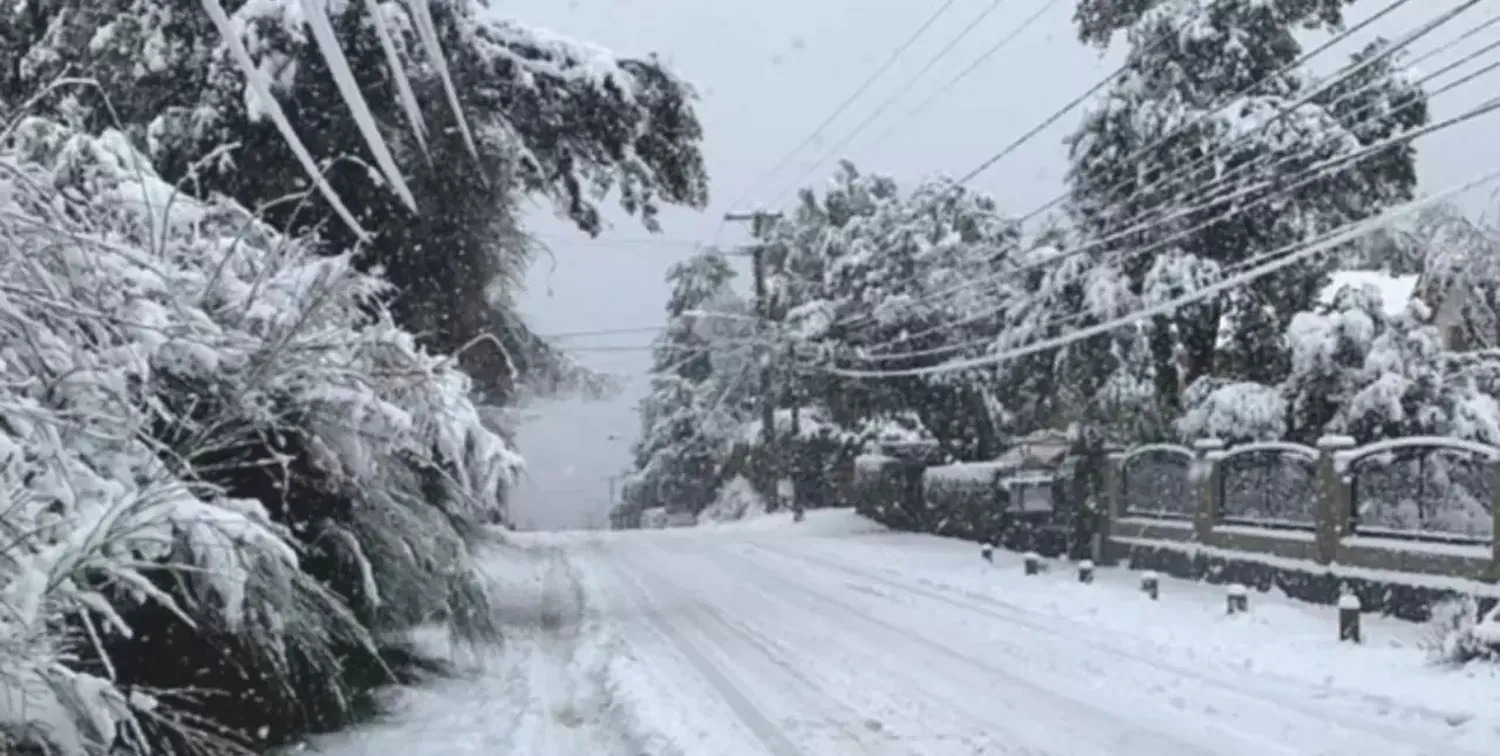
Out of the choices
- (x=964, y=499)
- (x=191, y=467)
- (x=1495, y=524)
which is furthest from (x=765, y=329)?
(x=191, y=467)

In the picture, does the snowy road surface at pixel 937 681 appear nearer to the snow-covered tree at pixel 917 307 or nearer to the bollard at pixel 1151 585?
the bollard at pixel 1151 585

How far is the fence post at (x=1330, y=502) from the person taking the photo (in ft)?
51.0

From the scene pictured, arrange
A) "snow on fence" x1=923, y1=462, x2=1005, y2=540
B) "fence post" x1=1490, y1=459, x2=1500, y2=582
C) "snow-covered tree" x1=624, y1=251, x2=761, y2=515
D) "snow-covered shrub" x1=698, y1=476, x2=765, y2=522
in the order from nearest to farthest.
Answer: "fence post" x1=1490, y1=459, x2=1500, y2=582, "snow on fence" x1=923, y1=462, x2=1005, y2=540, "snow-covered shrub" x1=698, y1=476, x2=765, y2=522, "snow-covered tree" x1=624, y1=251, x2=761, y2=515

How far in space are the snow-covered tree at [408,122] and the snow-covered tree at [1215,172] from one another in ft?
32.3

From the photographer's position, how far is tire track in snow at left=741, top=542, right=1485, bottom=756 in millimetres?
8891

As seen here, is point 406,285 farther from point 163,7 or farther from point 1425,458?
point 1425,458

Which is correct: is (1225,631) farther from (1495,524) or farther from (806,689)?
(806,689)

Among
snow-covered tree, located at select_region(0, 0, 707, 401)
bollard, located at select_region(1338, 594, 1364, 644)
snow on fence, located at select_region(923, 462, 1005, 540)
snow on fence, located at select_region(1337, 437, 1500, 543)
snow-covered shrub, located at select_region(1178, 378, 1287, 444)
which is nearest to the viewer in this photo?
snow-covered tree, located at select_region(0, 0, 707, 401)

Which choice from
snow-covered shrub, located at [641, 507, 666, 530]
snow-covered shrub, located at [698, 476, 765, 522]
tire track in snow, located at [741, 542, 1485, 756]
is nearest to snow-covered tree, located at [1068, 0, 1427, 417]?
tire track in snow, located at [741, 542, 1485, 756]

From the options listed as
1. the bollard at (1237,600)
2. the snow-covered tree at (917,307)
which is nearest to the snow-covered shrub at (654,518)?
the snow-covered tree at (917,307)

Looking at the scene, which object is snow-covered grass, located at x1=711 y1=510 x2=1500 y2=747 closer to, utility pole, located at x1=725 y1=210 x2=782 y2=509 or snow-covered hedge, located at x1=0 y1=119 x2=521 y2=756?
snow-covered hedge, located at x1=0 y1=119 x2=521 y2=756

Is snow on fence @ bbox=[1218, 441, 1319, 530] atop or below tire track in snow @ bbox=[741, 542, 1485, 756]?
atop

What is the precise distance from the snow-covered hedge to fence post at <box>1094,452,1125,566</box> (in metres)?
12.6

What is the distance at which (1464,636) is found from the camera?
36.4 ft
